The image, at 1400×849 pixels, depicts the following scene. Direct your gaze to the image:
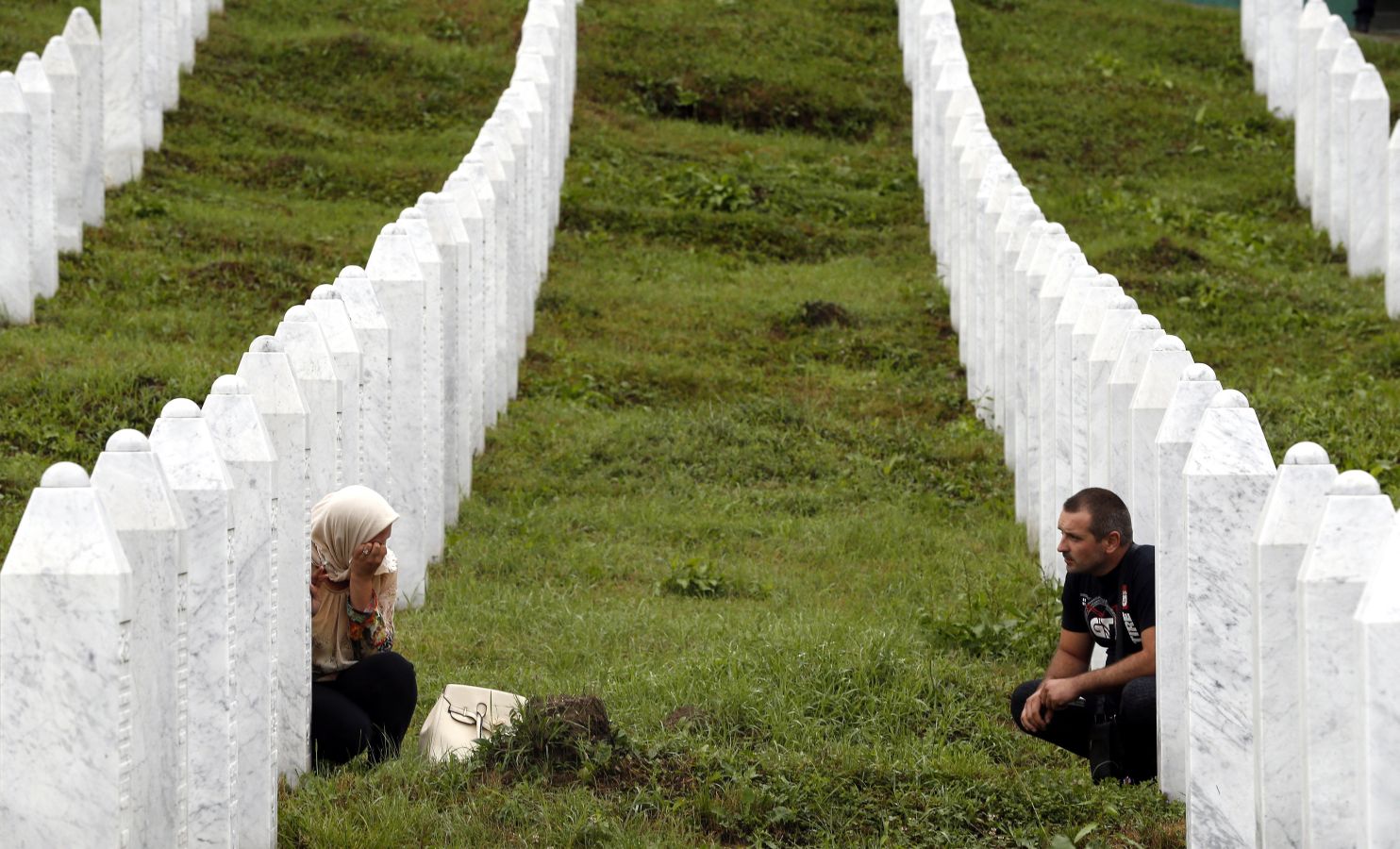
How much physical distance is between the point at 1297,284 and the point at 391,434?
8.26m

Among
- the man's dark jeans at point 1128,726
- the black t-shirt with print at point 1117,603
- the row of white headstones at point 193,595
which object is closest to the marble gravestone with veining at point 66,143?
the row of white headstones at point 193,595

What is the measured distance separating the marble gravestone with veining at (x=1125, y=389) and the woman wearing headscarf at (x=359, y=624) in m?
2.57

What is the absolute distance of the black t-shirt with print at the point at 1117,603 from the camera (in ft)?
18.7

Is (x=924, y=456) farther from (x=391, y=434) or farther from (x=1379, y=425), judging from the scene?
(x=391, y=434)

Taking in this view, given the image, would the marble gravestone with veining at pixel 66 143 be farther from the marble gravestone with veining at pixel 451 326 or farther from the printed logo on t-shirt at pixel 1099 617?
the printed logo on t-shirt at pixel 1099 617

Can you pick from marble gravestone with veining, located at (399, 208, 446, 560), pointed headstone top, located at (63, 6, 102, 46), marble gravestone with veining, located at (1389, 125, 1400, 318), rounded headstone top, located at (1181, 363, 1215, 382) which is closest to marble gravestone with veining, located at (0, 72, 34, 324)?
pointed headstone top, located at (63, 6, 102, 46)

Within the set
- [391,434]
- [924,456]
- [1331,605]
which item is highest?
[1331,605]

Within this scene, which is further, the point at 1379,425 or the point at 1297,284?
the point at 1297,284

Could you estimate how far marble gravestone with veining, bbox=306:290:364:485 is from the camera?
21.4 ft

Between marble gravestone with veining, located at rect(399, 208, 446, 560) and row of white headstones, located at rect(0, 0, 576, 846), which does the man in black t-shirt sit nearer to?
row of white headstones, located at rect(0, 0, 576, 846)

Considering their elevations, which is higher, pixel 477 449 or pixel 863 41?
pixel 863 41

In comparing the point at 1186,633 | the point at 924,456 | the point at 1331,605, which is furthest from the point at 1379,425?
the point at 1331,605

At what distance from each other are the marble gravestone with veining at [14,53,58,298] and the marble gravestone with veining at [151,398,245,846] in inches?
276

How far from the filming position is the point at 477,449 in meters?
10.2
